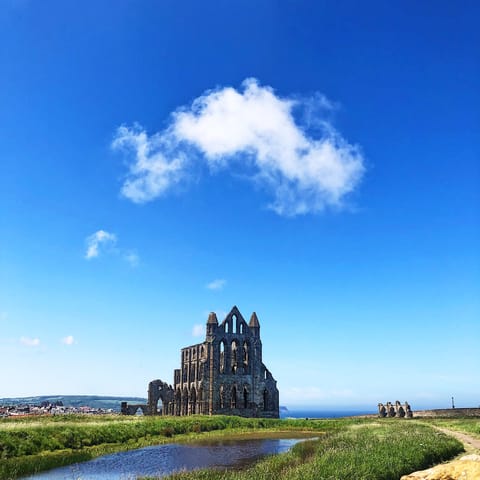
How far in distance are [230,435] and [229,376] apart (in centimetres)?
2900

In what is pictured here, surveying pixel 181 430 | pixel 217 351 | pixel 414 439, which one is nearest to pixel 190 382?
pixel 217 351

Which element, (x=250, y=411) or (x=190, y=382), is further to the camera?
(x=190, y=382)

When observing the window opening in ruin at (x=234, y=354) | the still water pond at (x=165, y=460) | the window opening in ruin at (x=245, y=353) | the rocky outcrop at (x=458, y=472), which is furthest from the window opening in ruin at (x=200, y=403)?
the rocky outcrop at (x=458, y=472)

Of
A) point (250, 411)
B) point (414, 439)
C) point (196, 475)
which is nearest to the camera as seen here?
point (196, 475)

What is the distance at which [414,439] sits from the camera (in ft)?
94.8

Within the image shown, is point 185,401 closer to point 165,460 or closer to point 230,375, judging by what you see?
point 230,375

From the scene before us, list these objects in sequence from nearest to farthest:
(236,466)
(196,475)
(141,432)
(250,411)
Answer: (196,475) → (236,466) → (141,432) → (250,411)

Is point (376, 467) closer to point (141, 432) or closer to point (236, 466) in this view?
point (236, 466)

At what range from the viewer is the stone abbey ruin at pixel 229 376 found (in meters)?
75.0

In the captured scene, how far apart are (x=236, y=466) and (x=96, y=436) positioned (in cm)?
1449

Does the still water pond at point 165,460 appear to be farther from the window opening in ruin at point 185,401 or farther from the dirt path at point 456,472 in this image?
the window opening in ruin at point 185,401

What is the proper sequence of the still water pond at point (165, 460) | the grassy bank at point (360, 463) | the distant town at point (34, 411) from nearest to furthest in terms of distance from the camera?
the grassy bank at point (360, 463) → the still water pond at point (165, 460) → the distant town at point (34, 411)

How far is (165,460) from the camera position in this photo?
95.7 ft

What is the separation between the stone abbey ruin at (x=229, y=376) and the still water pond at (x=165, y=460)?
35.7 m
